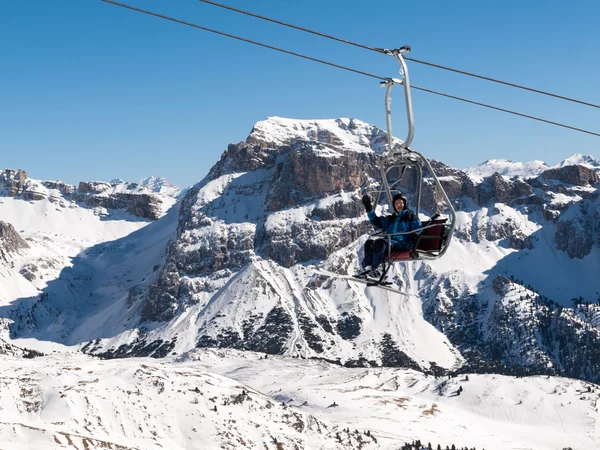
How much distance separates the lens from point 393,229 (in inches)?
1211

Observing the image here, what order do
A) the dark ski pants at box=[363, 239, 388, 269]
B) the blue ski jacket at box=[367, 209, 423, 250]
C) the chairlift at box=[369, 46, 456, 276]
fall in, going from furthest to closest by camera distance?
the dark ski pants at box=[363, 239, 388, 269]
the blue ski jacket at box=[367, 209, 423, 250]
the chairlift at box=[369, 46, 456, 276]

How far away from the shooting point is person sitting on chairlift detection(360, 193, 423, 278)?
100 feet

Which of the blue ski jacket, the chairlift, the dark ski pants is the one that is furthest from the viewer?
the dark ski pants

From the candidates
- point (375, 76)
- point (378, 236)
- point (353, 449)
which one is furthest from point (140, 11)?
point (353, 449)

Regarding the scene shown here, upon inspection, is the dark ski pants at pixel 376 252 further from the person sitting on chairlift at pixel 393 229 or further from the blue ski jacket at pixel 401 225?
the blue ski jacket at pixel 401 225

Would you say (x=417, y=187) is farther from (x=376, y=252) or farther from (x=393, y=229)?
(x=376, y=252)

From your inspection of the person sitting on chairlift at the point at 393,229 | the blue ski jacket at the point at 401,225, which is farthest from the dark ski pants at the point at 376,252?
the blue ski jacket at the point at 401,225

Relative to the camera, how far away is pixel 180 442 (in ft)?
574

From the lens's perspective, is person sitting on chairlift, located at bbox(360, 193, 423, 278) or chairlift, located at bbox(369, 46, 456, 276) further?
person sitting on chairlift, located at bbox(360, 193, 423, 278)

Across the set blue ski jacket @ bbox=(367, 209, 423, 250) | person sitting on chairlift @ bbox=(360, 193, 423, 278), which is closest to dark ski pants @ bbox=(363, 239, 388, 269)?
person sitting on chairlift @ bbox=(360, 193, 423, 278)

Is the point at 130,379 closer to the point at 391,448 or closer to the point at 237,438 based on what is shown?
the point at 237,438

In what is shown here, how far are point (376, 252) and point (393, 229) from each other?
132 centimetres

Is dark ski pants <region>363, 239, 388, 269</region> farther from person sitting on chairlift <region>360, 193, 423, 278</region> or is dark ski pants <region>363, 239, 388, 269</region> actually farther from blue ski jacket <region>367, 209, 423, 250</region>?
blue ski jacket <region>367, 209, 423, 250</region>

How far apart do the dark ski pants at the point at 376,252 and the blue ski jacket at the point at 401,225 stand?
0.49m
